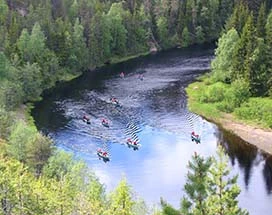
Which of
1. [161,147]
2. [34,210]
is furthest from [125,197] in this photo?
[161,147]

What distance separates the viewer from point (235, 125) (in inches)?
3979

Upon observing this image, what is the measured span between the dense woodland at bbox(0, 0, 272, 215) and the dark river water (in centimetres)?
574

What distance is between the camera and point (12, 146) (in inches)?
2972

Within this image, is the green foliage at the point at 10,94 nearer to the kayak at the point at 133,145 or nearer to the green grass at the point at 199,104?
the kayak at the point at 133,145

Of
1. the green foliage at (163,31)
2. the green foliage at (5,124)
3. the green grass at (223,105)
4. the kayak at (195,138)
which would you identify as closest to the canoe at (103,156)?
the green foliage at (5,124)

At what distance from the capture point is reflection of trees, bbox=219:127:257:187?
84625 millimetres

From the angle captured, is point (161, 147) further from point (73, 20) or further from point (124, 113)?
point (73, 20)

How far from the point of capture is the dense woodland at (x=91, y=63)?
48000 mm

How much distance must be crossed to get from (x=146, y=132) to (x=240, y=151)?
56.2 ft

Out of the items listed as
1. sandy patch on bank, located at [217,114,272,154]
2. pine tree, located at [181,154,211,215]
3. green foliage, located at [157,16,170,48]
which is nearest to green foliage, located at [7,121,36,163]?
pine tree, located at [181,154,211,215]

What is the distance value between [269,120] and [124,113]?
87.9ft

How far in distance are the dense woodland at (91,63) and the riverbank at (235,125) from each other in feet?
10.3

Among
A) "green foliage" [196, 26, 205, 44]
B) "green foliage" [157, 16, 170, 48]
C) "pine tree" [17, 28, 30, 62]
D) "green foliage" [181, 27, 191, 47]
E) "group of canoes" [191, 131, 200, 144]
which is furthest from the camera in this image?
"green foliage" [196, 26, 205, 44]

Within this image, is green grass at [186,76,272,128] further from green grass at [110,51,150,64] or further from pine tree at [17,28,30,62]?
green grass at [110,51,150,64]
